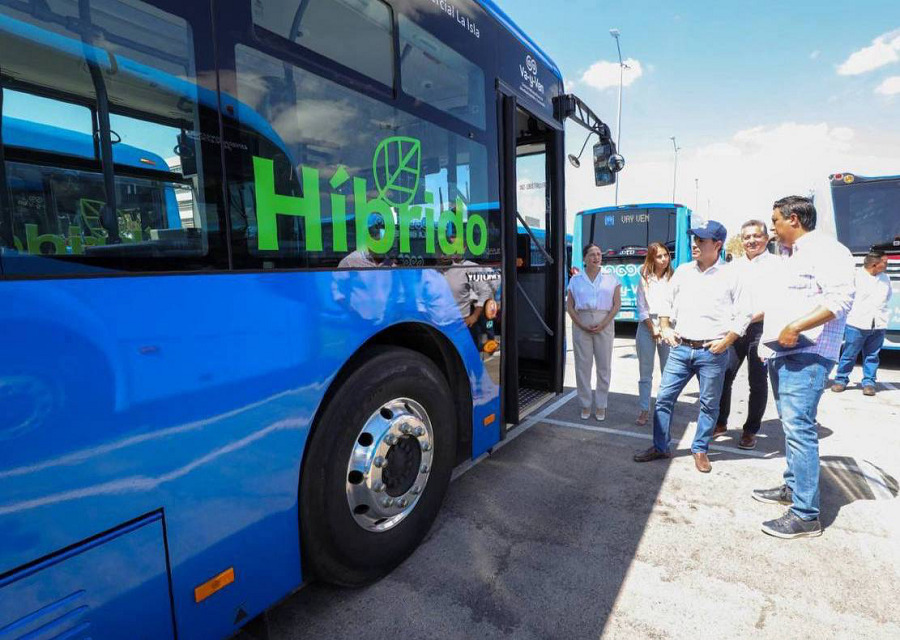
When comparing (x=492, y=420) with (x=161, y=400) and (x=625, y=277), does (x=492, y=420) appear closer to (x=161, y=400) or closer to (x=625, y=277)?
(x=161, y=400)

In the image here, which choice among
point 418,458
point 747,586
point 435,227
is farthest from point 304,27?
point 747,586

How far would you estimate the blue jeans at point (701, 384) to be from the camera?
363cm

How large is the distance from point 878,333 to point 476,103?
5.97 meters

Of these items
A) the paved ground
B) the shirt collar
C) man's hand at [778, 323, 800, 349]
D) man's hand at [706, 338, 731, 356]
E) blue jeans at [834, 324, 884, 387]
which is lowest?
the paved ground

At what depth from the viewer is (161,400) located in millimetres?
1491

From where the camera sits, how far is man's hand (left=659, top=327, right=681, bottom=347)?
379 centimetres

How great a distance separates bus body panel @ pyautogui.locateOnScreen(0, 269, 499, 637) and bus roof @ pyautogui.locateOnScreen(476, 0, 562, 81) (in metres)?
2.14

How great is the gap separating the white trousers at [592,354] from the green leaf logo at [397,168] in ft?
9.03

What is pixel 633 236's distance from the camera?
36.4 feet

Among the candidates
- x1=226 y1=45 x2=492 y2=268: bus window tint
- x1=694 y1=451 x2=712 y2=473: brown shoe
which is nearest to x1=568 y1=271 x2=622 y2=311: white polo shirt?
x1=694 y1=451 x2=712 y2=473: brown shoe

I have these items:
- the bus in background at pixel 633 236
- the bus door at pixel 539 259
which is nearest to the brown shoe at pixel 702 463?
the bus door at pixel 539 259

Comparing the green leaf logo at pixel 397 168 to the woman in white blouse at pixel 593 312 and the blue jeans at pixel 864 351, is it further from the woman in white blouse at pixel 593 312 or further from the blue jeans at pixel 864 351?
the blue jeans at pixel 864 351

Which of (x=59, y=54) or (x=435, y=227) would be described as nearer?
(x=59, y=54)

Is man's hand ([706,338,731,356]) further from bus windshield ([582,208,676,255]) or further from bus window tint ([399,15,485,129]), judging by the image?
bus windshield ([582,208,676,255])
